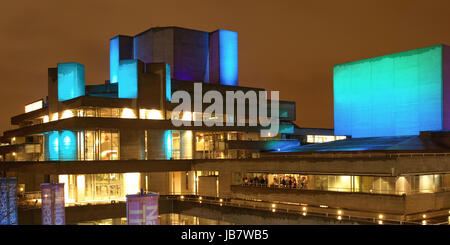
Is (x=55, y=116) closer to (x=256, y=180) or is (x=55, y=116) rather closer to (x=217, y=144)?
(x=217, y=144)

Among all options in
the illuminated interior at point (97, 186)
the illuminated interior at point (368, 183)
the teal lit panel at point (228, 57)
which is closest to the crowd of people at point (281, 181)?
the illuminated interior at point (368, 183)

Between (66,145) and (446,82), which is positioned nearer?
(446,82)

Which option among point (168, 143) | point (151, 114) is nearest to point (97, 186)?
point (168, 143)

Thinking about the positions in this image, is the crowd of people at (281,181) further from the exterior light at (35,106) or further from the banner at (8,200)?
the exterior light at (35,106)

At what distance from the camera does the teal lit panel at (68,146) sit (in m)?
59.5

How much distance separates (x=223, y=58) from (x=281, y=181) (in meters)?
36.5

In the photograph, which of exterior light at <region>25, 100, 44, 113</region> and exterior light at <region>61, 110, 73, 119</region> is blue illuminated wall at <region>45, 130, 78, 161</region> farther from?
exterior light at <region>25, 100, 44, 113</region>

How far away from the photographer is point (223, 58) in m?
80.0

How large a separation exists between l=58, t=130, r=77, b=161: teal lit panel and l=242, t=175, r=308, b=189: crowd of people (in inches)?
910

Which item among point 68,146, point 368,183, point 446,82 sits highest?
point 446,82

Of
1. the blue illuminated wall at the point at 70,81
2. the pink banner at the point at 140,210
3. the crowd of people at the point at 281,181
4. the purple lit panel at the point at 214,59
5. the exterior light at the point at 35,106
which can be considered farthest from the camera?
the purple lit panel at the point at 214,59

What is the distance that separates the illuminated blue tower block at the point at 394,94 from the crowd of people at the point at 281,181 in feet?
74.8

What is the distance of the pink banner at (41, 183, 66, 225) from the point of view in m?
39.2
